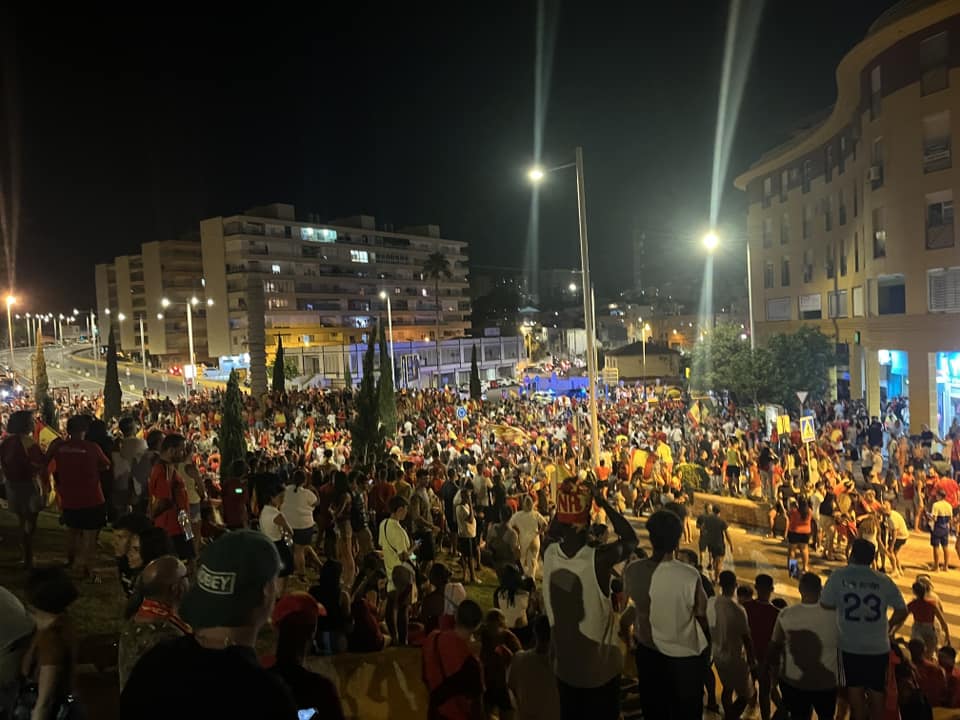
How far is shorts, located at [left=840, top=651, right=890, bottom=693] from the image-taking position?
5008 millimetres

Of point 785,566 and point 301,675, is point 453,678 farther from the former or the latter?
point 785,566

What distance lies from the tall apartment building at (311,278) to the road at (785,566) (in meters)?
62.0

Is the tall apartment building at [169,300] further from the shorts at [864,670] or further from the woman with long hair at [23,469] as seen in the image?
the shorts at [864,670]

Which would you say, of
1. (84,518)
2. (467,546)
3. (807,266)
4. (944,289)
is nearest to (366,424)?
(467,546)

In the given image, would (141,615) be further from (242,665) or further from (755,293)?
(755,293)

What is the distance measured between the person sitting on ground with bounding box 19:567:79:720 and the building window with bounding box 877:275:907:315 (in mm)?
28668

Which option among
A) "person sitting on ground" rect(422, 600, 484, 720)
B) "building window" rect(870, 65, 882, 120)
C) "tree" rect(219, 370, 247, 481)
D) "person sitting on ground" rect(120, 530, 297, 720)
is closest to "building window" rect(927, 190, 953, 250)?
"building window" rect(870, 65, 882, 120)

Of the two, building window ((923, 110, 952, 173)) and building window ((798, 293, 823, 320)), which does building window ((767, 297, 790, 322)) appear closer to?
building window ((798, 293, 823, 320))

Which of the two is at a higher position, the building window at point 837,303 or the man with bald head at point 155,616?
the building window at point 837,303

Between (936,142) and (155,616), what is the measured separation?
28416 mm

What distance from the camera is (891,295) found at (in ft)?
90.8

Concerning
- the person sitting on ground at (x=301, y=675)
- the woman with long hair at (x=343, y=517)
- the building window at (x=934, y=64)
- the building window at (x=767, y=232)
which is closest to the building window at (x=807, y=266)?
the building window at (x=767, y=232)

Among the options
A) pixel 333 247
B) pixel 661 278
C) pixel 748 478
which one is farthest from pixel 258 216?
pixel 661 278

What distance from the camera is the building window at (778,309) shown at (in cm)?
4228
